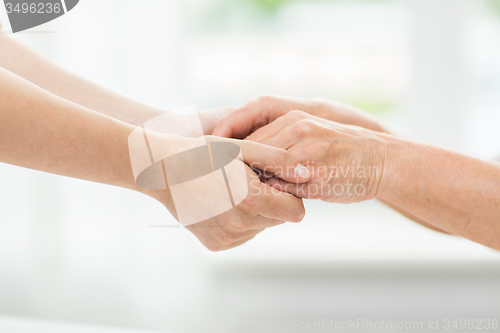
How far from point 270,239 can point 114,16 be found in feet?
3.89

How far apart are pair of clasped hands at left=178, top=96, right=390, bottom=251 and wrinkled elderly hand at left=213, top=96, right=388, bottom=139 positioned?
0.28 ft

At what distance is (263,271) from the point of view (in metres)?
1.86

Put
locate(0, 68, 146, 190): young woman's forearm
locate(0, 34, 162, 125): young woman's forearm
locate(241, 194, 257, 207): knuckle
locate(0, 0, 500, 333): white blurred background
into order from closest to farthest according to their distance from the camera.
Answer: locate(0, 68, 146, 190): young woman's forearm < locate(241, 194, 257, 207): knuckle < locate(0, 34, 162, 125): young woman's forearm < locate(0, 0, 500, 333): white blurred background

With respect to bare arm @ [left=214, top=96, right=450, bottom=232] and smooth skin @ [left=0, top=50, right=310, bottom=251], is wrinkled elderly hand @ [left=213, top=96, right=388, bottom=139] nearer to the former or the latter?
bare arm @ [left=214, top=96, right=450, bottom=232]

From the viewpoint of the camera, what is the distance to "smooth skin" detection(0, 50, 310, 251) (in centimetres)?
65

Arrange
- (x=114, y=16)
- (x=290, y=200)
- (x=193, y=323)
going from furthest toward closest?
(x=193, y=323), (x=114, y=16), (x=290, y=200)

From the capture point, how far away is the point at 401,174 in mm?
917

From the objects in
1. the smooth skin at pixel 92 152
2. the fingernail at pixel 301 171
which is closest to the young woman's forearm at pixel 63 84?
the smooth skin at pixel 92 152

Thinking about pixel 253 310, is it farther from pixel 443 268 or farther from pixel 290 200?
pixel 290 200

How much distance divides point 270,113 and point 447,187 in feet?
1.48

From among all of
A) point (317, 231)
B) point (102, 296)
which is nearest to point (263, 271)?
point (317, 231)

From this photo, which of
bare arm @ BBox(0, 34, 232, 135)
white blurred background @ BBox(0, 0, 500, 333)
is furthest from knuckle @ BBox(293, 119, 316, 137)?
white blurred background @ BBox(0, 0, 500, 333)

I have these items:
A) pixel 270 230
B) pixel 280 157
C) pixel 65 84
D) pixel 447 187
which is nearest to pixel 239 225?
pixel 280 157

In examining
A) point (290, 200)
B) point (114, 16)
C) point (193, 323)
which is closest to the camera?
point (290, 200)
